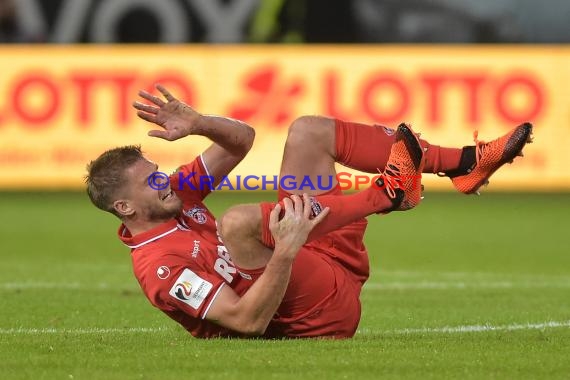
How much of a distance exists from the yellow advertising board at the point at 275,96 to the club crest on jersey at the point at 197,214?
32.3ft

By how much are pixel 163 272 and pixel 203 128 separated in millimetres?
874

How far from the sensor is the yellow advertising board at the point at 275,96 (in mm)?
16969

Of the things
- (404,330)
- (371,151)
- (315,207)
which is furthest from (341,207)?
(404,330)

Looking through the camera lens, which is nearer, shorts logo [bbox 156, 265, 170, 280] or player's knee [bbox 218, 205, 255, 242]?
player's knee [bbox 218, 205, 255, 242]

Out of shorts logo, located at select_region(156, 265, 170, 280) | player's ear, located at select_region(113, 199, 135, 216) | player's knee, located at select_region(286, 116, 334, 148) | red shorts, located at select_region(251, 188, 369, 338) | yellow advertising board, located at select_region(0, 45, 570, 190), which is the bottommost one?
yellow advertising board, located at select_region(0, 45, 570, 190)

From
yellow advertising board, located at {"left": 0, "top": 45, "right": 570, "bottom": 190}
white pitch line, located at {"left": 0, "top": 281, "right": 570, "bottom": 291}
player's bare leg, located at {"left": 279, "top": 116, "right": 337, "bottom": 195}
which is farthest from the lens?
yellow advertising board, located at {"left": 0, "top": 45, "right": 570, "bottom": 190}

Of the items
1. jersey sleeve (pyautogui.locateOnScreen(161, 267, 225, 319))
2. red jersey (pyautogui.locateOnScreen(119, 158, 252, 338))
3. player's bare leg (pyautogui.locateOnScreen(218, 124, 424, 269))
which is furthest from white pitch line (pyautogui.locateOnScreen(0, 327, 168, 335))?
player's bare leg (pyautogui.locateOnScreen(218, 124, 424, 269))

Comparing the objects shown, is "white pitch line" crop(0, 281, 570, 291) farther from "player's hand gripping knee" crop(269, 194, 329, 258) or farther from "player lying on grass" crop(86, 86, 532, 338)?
"player's hand gripping knee" crop(269, 194, 329, 258)

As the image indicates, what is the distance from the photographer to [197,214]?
686 cm

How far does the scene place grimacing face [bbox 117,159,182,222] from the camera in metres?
6.56

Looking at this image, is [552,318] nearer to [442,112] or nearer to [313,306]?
[313,306]

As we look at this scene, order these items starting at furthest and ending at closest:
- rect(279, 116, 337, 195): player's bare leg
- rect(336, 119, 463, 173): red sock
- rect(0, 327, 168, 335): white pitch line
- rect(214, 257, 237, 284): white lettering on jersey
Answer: rect(0, 327, 168, 335): white pitch line < rect(336, 119, 463, 173): red sock < rect(279, 116, 337, 195): player's bare leg < rect(214, 257, 237, 284): white lettering on jersey

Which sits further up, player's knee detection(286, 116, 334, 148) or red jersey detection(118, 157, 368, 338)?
player's knee detection(286, 116, 334, 148)

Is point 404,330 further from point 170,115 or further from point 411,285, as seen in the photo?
point 411,285
